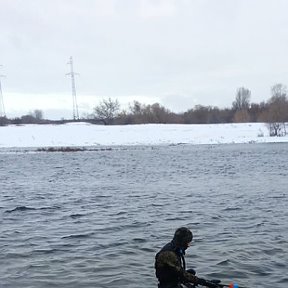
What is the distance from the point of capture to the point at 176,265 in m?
8.70

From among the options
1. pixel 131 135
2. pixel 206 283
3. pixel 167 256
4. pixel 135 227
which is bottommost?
pixel 135 227

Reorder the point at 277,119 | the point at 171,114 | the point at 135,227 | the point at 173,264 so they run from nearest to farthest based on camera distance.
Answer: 1. the point at 173,264
2. the point at 135,227
3. the point at 277,119
4. the point at 171,114

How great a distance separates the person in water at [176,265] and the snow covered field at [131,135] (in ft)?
235

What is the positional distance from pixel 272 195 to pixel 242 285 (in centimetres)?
1255

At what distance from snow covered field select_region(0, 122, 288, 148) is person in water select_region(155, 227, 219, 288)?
71.6m

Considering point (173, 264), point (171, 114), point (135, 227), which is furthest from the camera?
point (171, 114)

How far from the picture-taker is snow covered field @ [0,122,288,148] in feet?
270

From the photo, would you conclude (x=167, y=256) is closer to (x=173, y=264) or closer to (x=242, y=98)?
(x=173, y=264)

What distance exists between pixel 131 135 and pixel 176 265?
259 ft

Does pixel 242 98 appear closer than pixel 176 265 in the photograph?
No

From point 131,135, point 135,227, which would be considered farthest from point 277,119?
point 135,227

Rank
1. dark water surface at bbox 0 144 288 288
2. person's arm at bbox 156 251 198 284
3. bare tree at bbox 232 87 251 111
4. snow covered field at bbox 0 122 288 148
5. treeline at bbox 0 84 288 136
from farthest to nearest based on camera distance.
A: bare tree at bbox 232 87 251 111, treeline at bbox 0 84 288 136, snow covered field at bbox 0 122 288 148, dark water surface at bbox 0 144 288 288, person's arm at bbox 156 251 198 284

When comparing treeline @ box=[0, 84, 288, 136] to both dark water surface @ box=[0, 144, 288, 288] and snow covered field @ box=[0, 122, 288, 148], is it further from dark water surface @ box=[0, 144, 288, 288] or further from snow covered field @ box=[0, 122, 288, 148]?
dark water surface @ box=[0, 144, 288, 288]

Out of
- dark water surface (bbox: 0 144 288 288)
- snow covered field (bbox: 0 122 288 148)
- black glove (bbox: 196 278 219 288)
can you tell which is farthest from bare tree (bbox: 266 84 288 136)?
black glove (bbox: 196 278 219 288)
